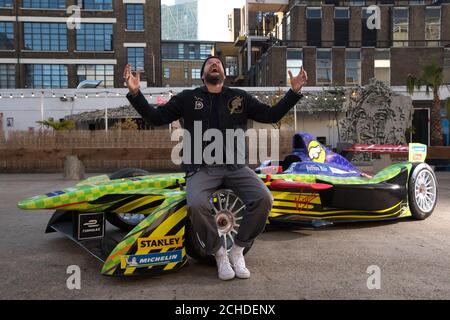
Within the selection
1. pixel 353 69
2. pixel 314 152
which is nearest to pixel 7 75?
pixel 353 69

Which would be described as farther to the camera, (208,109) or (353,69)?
(353,69)

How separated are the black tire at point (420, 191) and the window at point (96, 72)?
33.9 metres

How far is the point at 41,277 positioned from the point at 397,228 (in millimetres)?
4281

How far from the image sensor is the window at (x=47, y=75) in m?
37.5

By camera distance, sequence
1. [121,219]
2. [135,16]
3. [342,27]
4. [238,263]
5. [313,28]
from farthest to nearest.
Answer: [135,16], [342,27], [313,28], [121,219], [238,263]

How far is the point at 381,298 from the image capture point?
10.9ft

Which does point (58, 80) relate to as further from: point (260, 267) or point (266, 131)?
point (260, 267)

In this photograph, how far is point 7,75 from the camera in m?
37.3

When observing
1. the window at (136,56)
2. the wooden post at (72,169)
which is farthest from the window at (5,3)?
the wooden post at (72,169)

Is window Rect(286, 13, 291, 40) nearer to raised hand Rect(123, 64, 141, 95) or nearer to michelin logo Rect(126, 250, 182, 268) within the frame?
raised hand Rect(123, 64, 141, 95)

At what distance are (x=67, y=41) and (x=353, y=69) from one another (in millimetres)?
22716

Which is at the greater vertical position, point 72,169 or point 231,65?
point 231,65

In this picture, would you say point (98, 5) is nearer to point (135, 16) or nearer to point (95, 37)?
point (95, 37)

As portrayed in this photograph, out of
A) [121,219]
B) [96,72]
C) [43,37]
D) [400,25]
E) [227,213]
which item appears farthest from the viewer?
[96,72]
